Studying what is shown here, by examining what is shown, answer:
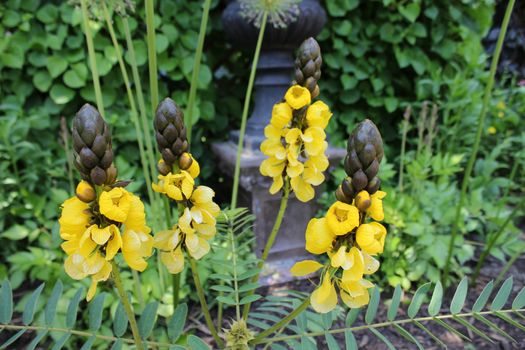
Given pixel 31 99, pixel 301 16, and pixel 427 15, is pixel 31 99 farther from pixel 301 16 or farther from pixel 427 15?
pixel 427 15

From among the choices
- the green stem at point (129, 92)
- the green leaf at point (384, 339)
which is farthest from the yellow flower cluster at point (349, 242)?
the green stem at point (129, 92)

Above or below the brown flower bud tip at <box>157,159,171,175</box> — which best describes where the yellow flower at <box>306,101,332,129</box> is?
above

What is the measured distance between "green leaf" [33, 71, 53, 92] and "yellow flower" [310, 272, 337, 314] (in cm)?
200

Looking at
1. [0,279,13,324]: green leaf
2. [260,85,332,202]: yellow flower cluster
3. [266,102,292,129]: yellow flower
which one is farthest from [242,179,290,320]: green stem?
[0,279,13,324]: green leaf

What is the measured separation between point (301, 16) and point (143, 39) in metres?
0.90

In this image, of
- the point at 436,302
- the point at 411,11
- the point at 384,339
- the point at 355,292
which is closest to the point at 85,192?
the point at 355,292

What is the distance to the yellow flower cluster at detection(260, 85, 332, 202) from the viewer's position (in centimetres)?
77

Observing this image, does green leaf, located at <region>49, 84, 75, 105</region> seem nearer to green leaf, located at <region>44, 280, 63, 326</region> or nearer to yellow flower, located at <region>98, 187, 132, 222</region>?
green leaf, located at <region>44, 280, 63, 326</region>

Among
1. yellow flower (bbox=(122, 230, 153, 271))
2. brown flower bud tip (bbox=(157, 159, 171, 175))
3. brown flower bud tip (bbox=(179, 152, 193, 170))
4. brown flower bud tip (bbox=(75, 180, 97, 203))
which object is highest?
brown flower bud tip (bbox=(179, 152, 193, 170))

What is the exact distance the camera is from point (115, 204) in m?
0.54

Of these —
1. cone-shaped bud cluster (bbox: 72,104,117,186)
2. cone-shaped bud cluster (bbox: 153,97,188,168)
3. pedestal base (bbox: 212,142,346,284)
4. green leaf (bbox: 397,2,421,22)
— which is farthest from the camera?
green leaf (bbox: 397,2,421,22)

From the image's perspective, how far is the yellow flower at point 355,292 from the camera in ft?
2.03

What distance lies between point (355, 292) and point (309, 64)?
438mm

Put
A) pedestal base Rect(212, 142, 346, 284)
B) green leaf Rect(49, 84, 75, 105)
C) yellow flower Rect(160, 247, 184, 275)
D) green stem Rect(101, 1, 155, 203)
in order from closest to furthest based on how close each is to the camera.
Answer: yellow flower Rect(160, 247, 184, 275), green stem Rect(101, 1, 155, 203), pedestal base Rect(212, 142, 346, 284), green leaf Rect(49, 84, 75, 105)
